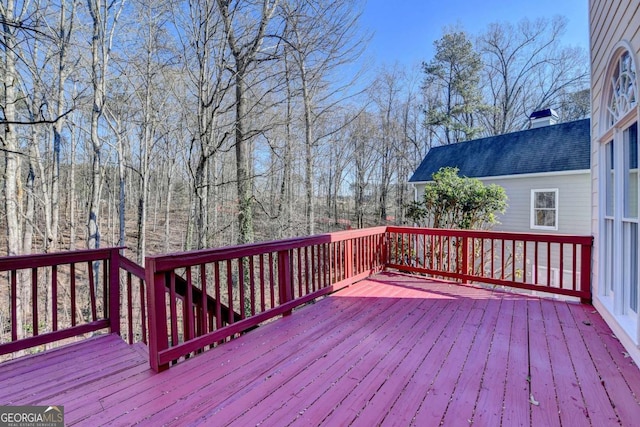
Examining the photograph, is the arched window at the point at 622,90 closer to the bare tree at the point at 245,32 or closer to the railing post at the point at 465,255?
the railing post at the point at 465,255

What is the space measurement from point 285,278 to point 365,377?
1.47 metres

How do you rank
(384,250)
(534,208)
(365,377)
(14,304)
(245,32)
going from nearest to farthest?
(365,377) < (14,304) < (384,250) < (245,32) < (534,208)

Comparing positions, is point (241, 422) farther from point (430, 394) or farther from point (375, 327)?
point (375, 327)

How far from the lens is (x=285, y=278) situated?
330 cm

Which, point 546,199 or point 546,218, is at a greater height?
point 546,199

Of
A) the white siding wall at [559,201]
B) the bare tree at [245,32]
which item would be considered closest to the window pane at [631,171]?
the bare tree at [245,32]

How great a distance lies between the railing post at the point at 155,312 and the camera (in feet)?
6.97

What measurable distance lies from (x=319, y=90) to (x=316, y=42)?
142 cm

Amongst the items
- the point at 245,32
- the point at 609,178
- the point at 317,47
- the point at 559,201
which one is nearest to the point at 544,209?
the point at 559,201

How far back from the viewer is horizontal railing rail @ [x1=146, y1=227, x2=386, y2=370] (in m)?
2.18

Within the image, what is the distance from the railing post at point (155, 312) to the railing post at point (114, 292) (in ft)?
3.62

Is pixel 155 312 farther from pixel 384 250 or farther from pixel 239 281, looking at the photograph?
pixel 384 250

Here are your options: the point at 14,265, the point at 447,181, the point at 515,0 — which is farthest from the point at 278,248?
the point at 515,0

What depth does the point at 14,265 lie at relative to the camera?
2.47 m
